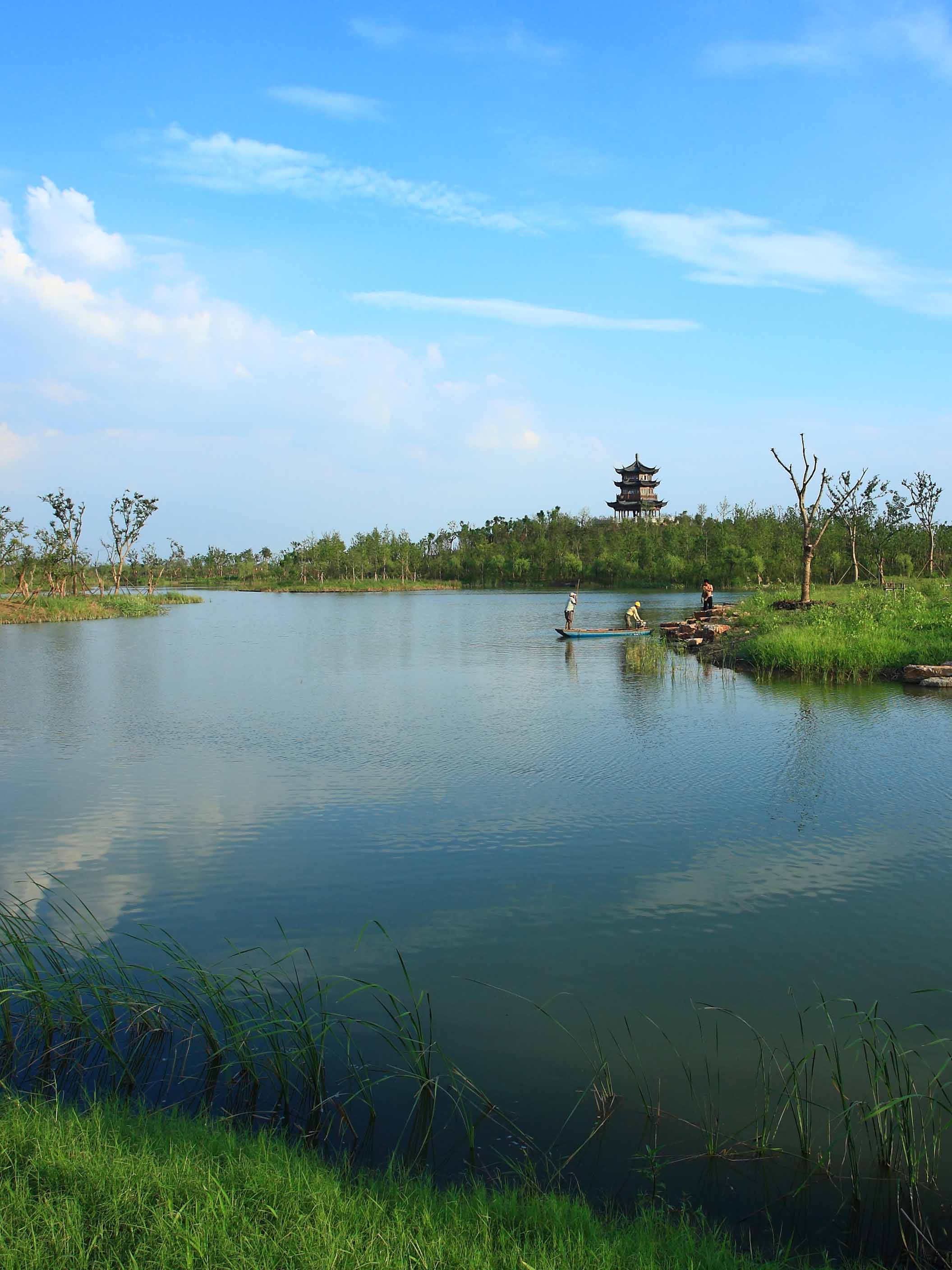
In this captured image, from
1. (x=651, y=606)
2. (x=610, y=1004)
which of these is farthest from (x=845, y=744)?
(x=651, y=606)

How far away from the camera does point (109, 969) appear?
16.3 ft

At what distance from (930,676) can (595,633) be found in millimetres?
10976

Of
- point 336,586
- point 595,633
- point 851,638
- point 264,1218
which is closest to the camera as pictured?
point 264,1218

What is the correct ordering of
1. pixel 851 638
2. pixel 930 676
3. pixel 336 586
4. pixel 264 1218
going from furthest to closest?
1. pixel 336 586
2. pixel 851 638
3. pixel 930 676
4. pixel 264 1218

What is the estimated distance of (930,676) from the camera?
1553 centimetres

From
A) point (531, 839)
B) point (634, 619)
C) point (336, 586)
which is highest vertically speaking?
point (336, 586)

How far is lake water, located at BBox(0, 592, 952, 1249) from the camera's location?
4801mm

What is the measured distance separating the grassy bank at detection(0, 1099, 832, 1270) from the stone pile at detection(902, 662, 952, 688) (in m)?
14.2

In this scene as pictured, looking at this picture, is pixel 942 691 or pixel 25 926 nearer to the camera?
pixel 25 926

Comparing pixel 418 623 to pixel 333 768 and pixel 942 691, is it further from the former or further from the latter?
pixel 333 768

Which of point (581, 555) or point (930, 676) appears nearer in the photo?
point (930, 676)

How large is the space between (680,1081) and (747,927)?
5.94 ft

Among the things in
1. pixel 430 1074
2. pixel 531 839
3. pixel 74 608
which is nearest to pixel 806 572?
pixel 531 839

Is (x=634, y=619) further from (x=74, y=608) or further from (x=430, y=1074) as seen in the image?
(x=430, y=1074)
